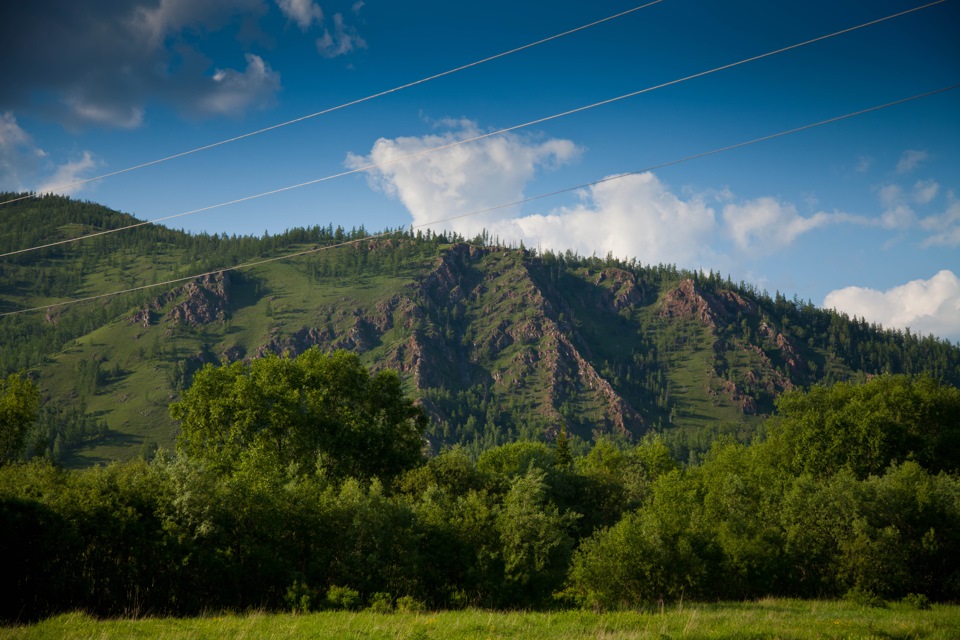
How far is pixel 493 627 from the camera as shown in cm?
2173

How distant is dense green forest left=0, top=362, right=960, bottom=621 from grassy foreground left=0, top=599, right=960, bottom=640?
224 inches

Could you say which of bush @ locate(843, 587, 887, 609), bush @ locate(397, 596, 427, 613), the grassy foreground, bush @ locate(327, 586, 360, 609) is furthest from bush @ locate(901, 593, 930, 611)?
bush @ locate(327, 586, 360, 609)

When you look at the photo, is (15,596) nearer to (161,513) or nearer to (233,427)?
(161,513)

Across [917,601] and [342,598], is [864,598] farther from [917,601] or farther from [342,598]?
[342,598]

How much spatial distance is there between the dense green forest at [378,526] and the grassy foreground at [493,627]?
570cm

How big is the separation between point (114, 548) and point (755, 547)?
35635 millimetres

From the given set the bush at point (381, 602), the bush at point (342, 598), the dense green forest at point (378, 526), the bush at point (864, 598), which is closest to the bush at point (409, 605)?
the dense green forest at point (378, 526)

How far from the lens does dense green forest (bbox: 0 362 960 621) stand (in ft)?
96.0

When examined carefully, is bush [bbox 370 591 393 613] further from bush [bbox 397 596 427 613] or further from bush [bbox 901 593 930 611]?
bush [bbox 901 593 930 611]

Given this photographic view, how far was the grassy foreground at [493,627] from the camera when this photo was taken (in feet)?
65.8

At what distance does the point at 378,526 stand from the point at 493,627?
1321 cm

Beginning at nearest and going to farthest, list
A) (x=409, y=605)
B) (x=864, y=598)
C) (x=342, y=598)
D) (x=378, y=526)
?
(x=409, y=605)
(x=342, y=598)
(x=378, y=526)
(x=864, y=598)

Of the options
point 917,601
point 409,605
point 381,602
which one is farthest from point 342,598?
point 917,601

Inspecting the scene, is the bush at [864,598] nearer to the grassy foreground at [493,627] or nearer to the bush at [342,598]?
the grassy foreground at [493,627]
